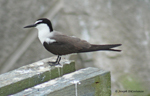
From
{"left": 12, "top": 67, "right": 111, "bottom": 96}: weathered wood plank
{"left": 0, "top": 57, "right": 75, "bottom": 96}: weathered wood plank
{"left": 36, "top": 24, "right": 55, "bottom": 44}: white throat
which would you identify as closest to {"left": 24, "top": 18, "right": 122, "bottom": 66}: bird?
{"left": 36, "top": 24, "right": 55, "bottom": 44}: white throat

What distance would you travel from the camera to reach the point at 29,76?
177 centimetres

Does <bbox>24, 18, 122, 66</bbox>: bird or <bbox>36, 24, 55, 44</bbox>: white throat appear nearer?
<bbox>24, 18, 122, 66</bbox>: bird

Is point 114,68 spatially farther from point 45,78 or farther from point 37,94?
point 37,94

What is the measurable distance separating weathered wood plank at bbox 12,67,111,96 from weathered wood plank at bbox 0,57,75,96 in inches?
2.4

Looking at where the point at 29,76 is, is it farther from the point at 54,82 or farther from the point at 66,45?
the point at 66,45

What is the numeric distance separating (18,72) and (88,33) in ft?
5.28

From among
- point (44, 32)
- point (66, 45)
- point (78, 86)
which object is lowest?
point (78, 86)

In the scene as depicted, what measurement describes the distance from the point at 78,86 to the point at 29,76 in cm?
31

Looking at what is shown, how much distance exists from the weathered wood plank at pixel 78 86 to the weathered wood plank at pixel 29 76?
62 millimetres

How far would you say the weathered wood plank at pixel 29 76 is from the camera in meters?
1.65

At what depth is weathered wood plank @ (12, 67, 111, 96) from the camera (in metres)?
1.59

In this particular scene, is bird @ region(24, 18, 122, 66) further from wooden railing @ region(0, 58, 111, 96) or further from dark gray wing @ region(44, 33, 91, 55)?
wooden railing @ region(0, 58, 111, 96)

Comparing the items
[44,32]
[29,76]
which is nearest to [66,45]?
[44,32]

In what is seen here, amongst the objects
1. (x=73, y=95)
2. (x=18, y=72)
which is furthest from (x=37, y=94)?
(x=18, y=72)
